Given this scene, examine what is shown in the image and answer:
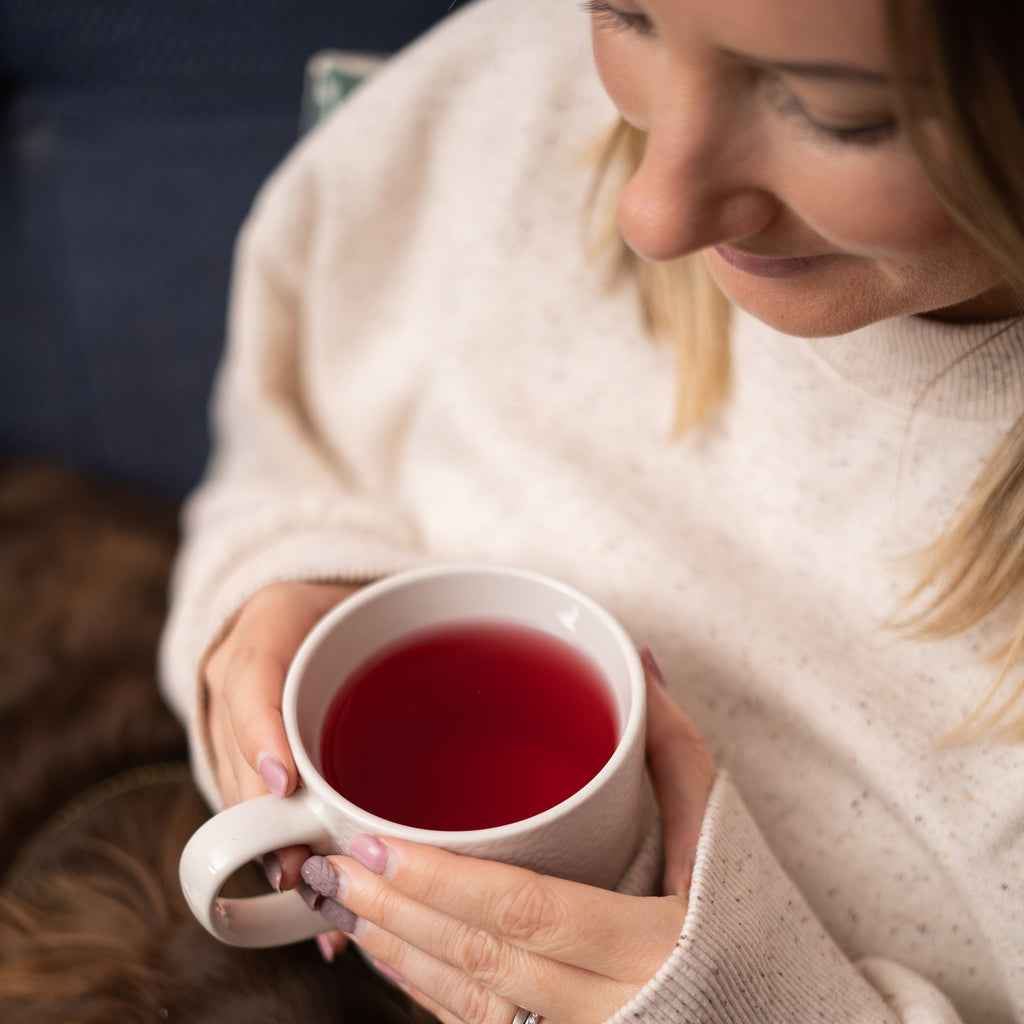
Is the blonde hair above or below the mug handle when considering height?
above

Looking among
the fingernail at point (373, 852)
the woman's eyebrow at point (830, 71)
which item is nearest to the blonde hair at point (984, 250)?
the woman's eyebrow at point (830, 71)

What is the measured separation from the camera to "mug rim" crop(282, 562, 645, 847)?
0.45 m

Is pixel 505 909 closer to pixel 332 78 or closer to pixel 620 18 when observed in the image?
pixel 620 18

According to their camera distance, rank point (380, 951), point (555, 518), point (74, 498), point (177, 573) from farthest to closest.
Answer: point (74, 498)
point (177, 573)
point (555, 518)
point (380, 951)

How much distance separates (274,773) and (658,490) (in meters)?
0.43

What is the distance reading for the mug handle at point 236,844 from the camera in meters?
0.45

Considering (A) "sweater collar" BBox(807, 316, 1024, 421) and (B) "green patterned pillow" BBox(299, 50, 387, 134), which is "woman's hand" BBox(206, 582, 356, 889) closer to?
(A) "sweater collar" BBox(807, 316, 1024, 421)

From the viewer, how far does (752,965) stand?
1.75 ft

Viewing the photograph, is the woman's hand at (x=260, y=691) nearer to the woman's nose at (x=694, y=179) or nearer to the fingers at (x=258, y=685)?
the fingers at (x=258, y=685)

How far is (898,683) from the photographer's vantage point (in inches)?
26.8

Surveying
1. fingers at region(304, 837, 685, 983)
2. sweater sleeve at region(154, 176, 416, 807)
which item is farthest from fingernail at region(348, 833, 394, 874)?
sweater sleeve at region(154, 176, 416, 807)

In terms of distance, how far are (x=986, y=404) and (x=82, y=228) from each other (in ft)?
3.45

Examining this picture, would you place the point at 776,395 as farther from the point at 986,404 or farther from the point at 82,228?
the point at 82,228

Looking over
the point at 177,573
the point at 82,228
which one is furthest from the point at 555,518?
the point at 82,228
